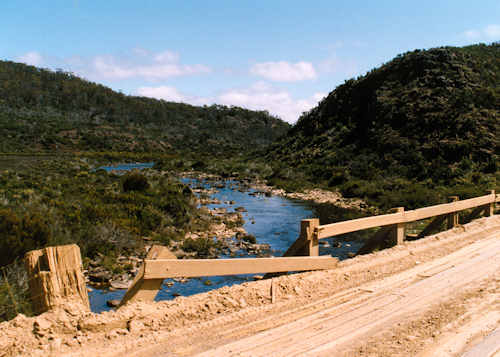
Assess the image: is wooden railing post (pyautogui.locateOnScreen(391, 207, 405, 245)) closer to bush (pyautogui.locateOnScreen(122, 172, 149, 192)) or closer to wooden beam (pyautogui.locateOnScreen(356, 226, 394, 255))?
wooden beam (pyautogui.locateOnScreen(356, 226, 394, 255))

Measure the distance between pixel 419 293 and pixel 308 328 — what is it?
199 centimetres

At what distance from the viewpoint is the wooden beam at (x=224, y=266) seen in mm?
4578

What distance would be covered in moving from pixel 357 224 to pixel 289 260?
1.70 meters

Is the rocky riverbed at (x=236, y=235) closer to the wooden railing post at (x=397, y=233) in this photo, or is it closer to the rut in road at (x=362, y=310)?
the wooden railing post at (x=397, y=233)

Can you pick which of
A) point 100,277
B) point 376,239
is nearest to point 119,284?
point 100,277

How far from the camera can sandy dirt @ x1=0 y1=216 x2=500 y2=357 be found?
159 inches

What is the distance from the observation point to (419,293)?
566 centimetres

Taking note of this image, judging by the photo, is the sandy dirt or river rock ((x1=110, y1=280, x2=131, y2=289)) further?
river rock ((x1=110, y1=280, x2=131, y2=289))

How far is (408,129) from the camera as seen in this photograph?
34375 mm

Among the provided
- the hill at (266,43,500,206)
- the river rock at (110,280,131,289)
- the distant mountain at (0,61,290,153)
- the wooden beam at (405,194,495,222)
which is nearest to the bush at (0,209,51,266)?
the river rock at (110,280,131,289)

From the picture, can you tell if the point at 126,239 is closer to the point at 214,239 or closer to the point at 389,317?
the point at 214,239

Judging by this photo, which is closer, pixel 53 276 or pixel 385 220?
pixel 53 276

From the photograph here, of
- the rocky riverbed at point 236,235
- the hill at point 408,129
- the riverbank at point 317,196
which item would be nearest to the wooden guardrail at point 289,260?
the rocky riverbed at point 236,235

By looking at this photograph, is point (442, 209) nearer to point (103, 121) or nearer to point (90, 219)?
point (90, 219)
